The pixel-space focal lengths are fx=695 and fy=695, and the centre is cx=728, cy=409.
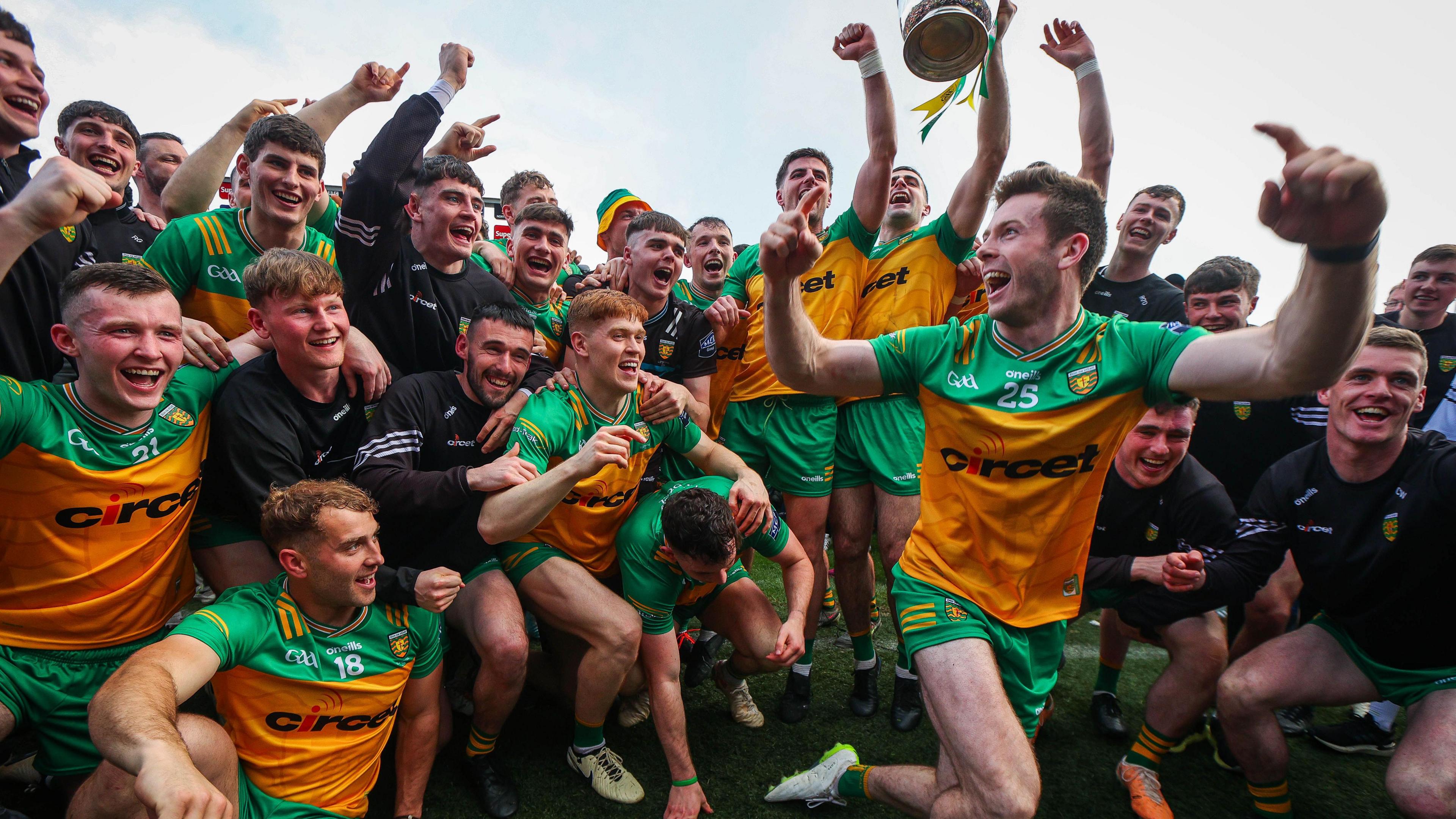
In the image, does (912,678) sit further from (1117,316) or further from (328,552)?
(328,552)

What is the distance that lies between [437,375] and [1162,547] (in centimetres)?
398

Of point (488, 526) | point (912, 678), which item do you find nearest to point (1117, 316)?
point (912, 678)

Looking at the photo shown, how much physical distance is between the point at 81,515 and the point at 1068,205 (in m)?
3.82

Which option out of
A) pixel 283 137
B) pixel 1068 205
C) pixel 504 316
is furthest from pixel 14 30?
pixel 1068 205

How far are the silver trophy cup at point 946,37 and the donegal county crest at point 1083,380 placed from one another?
138 centimetres

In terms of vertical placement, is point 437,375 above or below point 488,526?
above

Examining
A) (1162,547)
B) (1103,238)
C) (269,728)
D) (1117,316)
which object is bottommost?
(269,728)

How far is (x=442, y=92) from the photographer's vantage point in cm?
389

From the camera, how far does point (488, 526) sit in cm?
301

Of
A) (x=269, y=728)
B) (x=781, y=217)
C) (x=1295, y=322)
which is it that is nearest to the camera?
(x=1295, y=322)

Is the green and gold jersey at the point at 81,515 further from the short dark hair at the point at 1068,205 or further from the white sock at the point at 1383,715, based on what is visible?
the white sock at the point at 1383,715

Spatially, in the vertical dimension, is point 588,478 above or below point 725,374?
below

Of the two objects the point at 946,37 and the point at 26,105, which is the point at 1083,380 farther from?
the point at 26,105

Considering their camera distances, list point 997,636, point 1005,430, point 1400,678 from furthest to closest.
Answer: point 1400,678, point 997,636, point 1005,430
